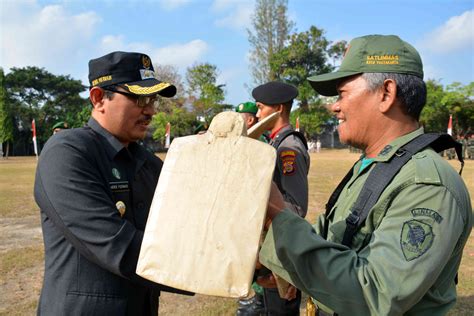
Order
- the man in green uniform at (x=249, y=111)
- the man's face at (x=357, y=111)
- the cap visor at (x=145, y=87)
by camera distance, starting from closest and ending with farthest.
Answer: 1. the man's face at (x=357, y=111)
2. the cap visor at (x=145, y=87)
3. the man in green uniform at (x=249, y=111)

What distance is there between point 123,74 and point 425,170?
1.60 meters

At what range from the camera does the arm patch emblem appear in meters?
3.29

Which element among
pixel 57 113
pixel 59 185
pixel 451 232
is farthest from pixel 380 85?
pixel 57 113

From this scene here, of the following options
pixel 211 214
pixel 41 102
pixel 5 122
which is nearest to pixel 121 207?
pixel 211 214

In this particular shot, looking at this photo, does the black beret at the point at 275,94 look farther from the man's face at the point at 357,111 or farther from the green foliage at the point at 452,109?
the green foliage at the point at 452,109

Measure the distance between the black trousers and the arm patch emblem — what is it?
1043 mm

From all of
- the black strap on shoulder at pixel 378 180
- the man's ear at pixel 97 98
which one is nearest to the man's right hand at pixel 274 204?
the black strap on shoulder at pixel 378 180

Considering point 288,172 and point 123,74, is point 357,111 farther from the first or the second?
point 288,172

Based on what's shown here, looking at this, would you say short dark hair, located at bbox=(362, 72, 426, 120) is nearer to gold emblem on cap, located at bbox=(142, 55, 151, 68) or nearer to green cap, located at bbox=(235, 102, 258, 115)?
gold emblem on cap, located at bbox=(142, 55, 151, 68)

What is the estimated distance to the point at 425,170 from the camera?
1382 mm

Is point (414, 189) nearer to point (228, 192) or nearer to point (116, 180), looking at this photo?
point (228, 192)

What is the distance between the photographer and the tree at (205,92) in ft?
144

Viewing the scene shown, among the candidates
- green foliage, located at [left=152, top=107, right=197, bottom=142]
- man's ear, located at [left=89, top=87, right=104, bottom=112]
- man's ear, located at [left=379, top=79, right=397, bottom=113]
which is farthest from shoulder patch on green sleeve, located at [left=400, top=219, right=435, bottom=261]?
green foliage, located at [left=152, top=107, right=197, bottom=142]

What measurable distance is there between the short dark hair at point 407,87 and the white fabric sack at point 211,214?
0.73 metres
